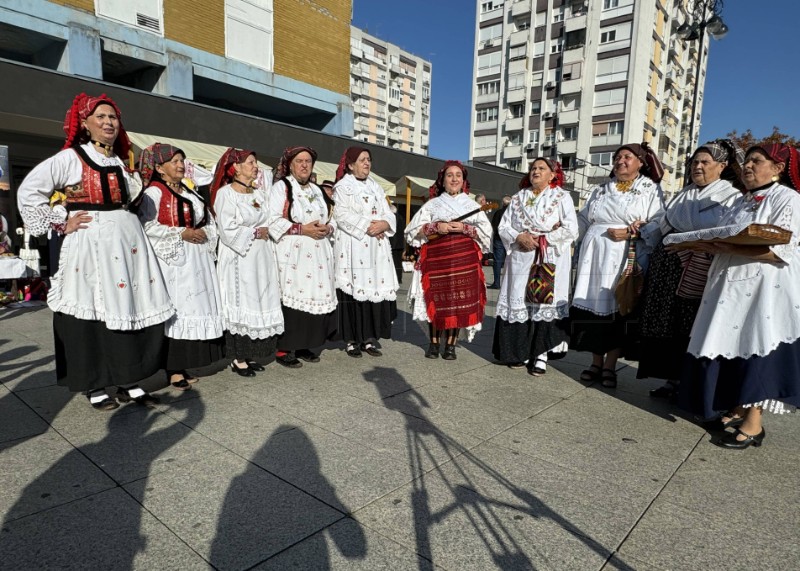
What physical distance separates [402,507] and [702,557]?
3.99ft

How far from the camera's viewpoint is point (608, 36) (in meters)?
41.2

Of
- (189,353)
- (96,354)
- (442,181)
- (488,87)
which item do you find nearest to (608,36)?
(488,87)

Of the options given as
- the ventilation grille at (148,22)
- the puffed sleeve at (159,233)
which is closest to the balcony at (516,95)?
the ventilation grille at (148,22)

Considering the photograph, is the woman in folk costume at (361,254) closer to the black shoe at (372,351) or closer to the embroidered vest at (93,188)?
the black shoe at (372,351)

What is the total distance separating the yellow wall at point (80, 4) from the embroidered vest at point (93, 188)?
39.5 ft

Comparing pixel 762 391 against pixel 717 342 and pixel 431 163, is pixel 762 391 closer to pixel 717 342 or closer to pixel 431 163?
pixel 717 342

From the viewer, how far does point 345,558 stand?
6.12 ft

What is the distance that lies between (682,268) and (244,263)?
341 cm

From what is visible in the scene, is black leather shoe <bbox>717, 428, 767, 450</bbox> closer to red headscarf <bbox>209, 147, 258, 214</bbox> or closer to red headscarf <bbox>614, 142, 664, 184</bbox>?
red headscarf <bbox>614, 142, 664, 184</bbox>

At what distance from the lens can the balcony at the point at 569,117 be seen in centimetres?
4339

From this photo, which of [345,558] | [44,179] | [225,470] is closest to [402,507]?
[345,558]

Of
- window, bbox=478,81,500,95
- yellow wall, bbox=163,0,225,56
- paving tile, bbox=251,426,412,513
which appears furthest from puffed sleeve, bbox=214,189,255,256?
window, bbox=478,81,500,95

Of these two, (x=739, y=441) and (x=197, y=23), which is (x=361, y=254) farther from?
(x=197, y=23)

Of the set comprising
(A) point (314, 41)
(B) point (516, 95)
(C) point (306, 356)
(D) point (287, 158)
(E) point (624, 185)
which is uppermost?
(B) point (516, 95)
